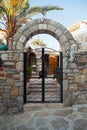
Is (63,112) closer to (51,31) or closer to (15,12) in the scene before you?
(51,31)

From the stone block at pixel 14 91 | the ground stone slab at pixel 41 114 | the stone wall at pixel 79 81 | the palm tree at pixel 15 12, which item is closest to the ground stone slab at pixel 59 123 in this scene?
the ground stone slab at pixel 41 114

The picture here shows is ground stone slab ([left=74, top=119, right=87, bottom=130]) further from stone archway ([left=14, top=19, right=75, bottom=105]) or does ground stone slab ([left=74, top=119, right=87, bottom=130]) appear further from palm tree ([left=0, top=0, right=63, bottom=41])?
palm tree ([left=0, top=0, right=63, bottom=41])

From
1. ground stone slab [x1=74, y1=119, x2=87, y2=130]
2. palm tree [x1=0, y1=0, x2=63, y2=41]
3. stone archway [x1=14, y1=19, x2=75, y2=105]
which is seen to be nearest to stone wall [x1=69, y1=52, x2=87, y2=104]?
stone archway [x1=14, y1=19, x2=75, y2=105]

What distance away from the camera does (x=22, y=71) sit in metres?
8.79

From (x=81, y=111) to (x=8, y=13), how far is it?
8.58 m

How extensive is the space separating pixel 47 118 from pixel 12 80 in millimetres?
1977

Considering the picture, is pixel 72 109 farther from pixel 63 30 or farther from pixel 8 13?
pixel 8 13

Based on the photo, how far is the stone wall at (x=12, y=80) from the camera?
8727 millimetres

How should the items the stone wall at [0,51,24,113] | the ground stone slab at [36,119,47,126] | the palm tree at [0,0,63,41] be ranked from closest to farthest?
the ground stone slab at [36,119,47,126]
the stone wall at [0,51,24,113]
the palm tree at [0,0,63,41]

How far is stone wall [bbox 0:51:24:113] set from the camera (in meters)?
8.73

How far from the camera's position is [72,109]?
333 inches

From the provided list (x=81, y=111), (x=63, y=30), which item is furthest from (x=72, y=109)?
(x=63, y=30)

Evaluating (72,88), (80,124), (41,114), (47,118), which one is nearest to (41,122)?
(47,118)

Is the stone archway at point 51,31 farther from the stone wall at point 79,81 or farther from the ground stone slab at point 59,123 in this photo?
the ground stone slab at point 59,123
